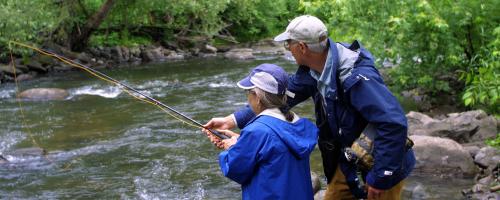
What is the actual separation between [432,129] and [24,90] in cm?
992

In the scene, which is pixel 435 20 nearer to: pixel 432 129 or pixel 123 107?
pixel 432 129

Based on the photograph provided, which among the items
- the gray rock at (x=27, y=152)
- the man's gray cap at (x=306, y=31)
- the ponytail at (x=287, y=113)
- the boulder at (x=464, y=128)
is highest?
the man's gray cap at (x=306, y=31)

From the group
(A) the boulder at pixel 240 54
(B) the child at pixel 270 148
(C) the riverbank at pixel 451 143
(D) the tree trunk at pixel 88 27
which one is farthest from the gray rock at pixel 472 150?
(D) the tree trunk at pixel 88 27

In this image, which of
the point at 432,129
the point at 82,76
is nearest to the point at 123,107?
the point at 82,76

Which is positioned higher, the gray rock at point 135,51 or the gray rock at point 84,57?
the gray rock at point 84,57

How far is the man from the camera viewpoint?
10.2 feet

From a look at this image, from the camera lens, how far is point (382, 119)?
309 centimetres

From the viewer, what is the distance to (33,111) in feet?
42.5

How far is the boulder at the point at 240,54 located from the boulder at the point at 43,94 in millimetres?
8375

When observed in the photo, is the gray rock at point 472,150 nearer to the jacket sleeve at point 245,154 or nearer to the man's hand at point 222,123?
the man's hand at point 222,123

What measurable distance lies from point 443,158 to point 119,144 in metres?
4.94

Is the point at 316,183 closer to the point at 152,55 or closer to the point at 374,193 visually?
the point at 374,193

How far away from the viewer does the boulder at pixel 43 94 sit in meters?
14.4

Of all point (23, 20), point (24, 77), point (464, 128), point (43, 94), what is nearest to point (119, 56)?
point (24, 77)
